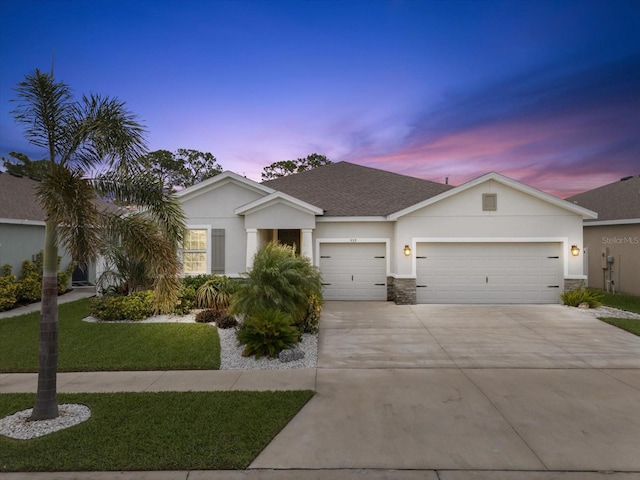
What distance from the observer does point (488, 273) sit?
12828 mm

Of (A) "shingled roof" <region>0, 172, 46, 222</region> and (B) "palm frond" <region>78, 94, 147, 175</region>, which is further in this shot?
(A) "shingled roof" <region>0, 172, 46, 222</region>

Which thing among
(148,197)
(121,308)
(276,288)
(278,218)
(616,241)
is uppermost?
(278,218)

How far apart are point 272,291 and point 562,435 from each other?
5.87 meters

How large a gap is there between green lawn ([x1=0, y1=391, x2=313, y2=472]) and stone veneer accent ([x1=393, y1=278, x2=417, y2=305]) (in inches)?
305

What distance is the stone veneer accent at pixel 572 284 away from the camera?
12.3 metres

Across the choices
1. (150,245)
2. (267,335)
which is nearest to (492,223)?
(267,335)

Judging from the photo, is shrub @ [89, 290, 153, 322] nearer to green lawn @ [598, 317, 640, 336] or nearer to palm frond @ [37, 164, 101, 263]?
palm frond @ [37, 164, 101, 263]

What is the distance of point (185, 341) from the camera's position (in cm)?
838

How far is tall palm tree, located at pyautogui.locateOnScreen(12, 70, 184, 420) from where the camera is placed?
4.39 meters

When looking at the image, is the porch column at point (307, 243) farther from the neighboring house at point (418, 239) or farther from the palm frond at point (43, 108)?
the palm frond at point (43, 108)

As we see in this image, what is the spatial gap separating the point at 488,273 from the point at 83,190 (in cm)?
1257

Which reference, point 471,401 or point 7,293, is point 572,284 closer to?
point 471,401

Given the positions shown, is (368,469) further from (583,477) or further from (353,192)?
(353,192)

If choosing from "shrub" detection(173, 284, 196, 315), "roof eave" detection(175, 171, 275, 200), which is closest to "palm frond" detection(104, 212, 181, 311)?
"shrub" detection(173, 284, 196, 315)
